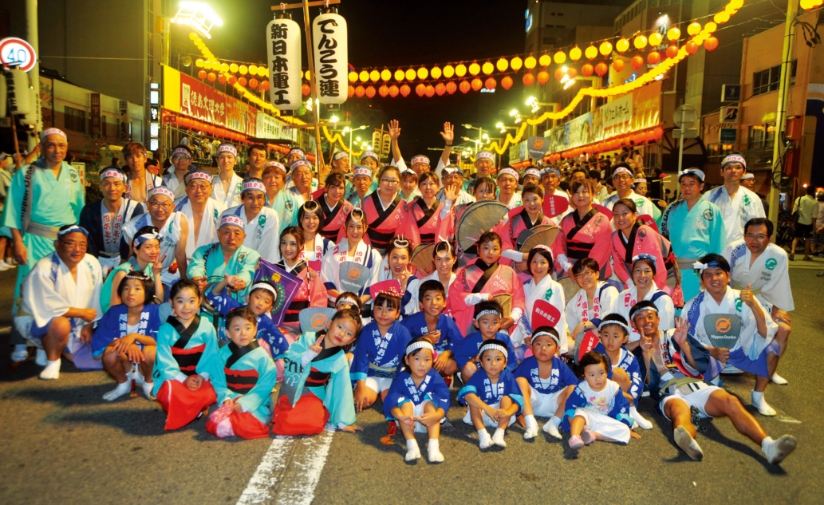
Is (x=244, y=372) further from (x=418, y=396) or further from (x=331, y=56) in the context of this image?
(x=331, y=56)

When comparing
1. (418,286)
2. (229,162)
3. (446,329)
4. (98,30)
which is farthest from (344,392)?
(98,30)

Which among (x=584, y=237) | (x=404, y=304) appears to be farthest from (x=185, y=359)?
(x=584, y=237)

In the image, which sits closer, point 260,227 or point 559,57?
point 260,227

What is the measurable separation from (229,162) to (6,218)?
2.22 metres

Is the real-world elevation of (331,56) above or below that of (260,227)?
above

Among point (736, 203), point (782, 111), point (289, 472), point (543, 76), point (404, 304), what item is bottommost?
point (289, 472)

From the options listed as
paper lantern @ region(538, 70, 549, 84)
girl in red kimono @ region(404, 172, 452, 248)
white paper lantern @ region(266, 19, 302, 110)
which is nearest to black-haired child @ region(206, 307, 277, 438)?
girl in red kimono @ region(404, 172, 452, 248)

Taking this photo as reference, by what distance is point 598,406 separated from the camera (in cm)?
422

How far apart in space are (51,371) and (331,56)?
7575 mm

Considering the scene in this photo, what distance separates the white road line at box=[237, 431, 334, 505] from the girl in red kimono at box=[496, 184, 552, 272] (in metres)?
2.77

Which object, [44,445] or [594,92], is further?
[594,92]

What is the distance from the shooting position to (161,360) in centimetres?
420

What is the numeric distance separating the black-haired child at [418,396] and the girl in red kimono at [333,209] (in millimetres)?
2634

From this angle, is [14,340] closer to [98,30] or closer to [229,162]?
[229,162]
